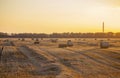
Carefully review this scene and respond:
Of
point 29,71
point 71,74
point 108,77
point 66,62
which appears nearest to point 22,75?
point 29,71

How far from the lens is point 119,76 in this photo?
2083 cm

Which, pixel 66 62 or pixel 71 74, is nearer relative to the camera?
pixel 71 74

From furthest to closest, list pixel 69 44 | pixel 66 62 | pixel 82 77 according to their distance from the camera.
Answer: pixel 69 44 → pixel 66 62 → pixel 82 77

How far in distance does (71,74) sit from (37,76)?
2.53 meters

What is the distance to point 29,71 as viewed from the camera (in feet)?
76.5

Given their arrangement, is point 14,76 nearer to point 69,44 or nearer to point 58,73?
point 58,73

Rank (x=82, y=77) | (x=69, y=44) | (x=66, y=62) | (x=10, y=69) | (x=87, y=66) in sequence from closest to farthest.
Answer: (x=82, y=77), (x=10, y=69), (x=87, y=66), (x=66, y=62), (x=69, y=44)

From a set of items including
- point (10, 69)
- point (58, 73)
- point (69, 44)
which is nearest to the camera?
point (58, 73)

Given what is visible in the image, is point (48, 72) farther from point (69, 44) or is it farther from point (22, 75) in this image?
point (69, 44)

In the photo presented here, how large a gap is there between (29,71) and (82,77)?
4.90 m

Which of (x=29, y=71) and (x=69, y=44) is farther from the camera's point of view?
(x=69, y=44)

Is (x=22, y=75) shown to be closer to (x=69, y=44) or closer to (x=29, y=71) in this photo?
(x=29, y=71)

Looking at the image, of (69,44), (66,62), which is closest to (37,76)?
(66,62)

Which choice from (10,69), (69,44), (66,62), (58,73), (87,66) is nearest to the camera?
(58,73)
